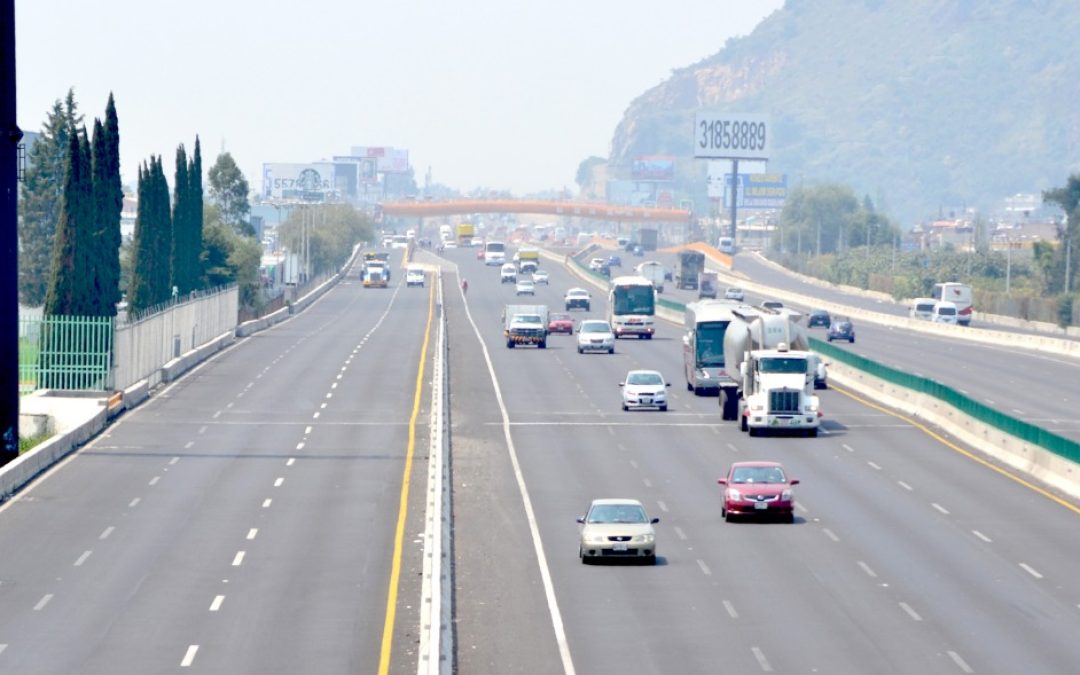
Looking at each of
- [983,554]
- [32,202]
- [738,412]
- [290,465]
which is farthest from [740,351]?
[32,202]

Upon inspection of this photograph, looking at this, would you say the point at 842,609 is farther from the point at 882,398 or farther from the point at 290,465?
the point at 882,398

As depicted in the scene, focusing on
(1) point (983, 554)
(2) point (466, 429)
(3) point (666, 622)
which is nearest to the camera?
(3) point (666, 622)

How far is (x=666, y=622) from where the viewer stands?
32.2 metres

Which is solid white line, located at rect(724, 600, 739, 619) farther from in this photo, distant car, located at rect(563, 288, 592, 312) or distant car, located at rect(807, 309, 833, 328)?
distant car, located at rect(563, 288, 592, 312)

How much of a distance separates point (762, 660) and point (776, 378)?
31.8m

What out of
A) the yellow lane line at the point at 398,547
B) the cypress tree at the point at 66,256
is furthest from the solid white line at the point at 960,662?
the cypress tree at the point at 66,256

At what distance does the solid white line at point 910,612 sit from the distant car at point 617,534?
612 centimetres

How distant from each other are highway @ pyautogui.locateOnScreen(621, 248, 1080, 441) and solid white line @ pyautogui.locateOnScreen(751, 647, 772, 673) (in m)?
35.1

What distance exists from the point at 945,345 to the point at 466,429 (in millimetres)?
57798

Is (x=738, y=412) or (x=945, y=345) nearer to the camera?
(x=738, y=412)

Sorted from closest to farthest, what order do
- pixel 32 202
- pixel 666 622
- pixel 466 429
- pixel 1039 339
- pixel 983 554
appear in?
pixel 666 622
pixel 983 554
pixel 466 429
pixel 1039 339
pixel 32 202

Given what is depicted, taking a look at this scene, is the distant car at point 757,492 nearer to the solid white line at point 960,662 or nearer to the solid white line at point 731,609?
the solid white line at point 731,609

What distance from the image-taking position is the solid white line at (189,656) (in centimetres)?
2883

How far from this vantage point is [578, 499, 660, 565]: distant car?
125 ft
